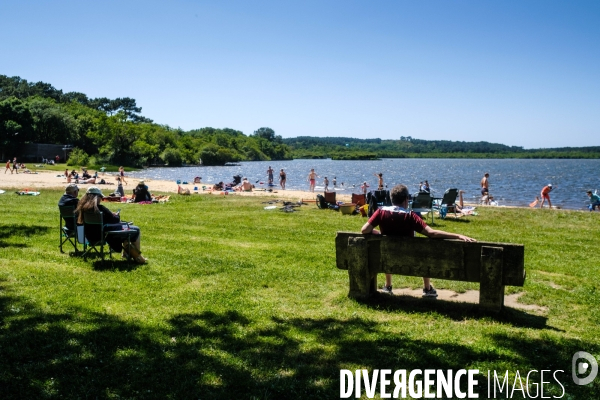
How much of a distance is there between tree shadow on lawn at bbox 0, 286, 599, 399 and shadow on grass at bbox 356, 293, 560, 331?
0.65 metres

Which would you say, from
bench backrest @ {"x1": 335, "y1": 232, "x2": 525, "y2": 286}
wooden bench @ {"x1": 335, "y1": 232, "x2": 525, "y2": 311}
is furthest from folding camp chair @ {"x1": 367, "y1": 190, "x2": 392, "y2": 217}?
bench backrest @ {"x1": 335, "y1": 232, "x2": 525, "y2": 286}

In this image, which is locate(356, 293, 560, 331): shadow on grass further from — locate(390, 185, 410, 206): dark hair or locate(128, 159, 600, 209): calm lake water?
locate(128, 159, 600, 209): calm lake water

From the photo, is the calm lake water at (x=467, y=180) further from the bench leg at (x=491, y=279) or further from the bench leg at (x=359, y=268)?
the bench leg at (x=359, y=268)

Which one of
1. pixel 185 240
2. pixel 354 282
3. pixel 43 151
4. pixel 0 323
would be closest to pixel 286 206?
pixel 185 240

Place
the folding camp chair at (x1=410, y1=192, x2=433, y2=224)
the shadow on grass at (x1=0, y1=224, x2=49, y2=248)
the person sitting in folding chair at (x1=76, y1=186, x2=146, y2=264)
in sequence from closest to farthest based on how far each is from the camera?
the person sitting in folding chair at (x1=76, y1=186, x2=146, y2=264)
the shadow on grass at (x1=0, y1=224, x2=49, y2=248)
the folding camp chair at (x1=410, y1=192, x2=433, y2=224)

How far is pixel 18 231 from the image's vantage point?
1142cm

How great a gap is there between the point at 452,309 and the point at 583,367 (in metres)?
1.89

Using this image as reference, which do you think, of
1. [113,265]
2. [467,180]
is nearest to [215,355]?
[113,265]

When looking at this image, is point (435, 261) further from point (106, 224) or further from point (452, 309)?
point (106, 224)

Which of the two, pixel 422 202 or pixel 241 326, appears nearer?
pixel 241 326

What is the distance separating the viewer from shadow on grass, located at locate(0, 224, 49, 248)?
10.0 metres

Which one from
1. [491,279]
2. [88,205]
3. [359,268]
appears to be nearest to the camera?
[491,279]

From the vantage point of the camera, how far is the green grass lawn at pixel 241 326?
394 centimetres

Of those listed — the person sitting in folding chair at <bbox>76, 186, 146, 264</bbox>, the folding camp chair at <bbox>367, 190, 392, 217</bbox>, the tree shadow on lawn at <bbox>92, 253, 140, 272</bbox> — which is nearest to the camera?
the tree shadow on lawn at <bbox>92, 253, 140, 272</bbox>
